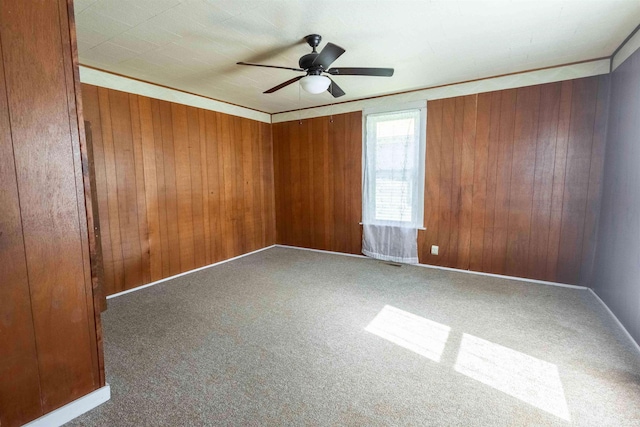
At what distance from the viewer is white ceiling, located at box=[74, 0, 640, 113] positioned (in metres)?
2.01

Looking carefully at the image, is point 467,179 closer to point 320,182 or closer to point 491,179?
point 491,179

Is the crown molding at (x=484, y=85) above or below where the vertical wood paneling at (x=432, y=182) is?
above

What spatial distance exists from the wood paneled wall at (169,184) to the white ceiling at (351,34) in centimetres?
52

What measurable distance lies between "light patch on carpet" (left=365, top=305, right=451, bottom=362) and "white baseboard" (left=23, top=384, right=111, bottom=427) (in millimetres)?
1805

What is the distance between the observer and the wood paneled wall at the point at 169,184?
10.5 ft

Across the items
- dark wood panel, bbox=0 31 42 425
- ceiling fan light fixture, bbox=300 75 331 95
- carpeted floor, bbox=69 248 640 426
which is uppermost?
ceiling fan light fixture, bbox=300 75 331 95

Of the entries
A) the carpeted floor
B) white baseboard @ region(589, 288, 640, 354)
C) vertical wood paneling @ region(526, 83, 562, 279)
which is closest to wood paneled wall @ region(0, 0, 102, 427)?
the carpeted floor

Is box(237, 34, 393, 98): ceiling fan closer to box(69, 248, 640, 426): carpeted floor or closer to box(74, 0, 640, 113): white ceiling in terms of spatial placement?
box(74, 0, 640, 113): white ceiling

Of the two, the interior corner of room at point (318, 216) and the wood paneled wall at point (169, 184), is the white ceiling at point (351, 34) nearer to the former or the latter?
the interior corner of room at point (318, 216)

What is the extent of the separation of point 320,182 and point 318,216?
574 mm

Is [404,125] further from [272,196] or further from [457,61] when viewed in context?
[272,196]

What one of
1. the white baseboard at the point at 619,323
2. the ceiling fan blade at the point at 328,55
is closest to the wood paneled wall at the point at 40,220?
the ceiling fan blade at the point at 328,55

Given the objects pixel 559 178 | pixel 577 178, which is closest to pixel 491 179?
pixel 559 178

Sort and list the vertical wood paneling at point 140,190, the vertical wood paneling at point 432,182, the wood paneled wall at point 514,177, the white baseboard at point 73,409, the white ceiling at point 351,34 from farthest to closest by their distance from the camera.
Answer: the vertical wood paneling at point 432,182, the vertical wood paneling at point 140,190, the wood paneled wall at point 514,177, the white ceiling at point 351,34, the white baseboard at point 73,409
